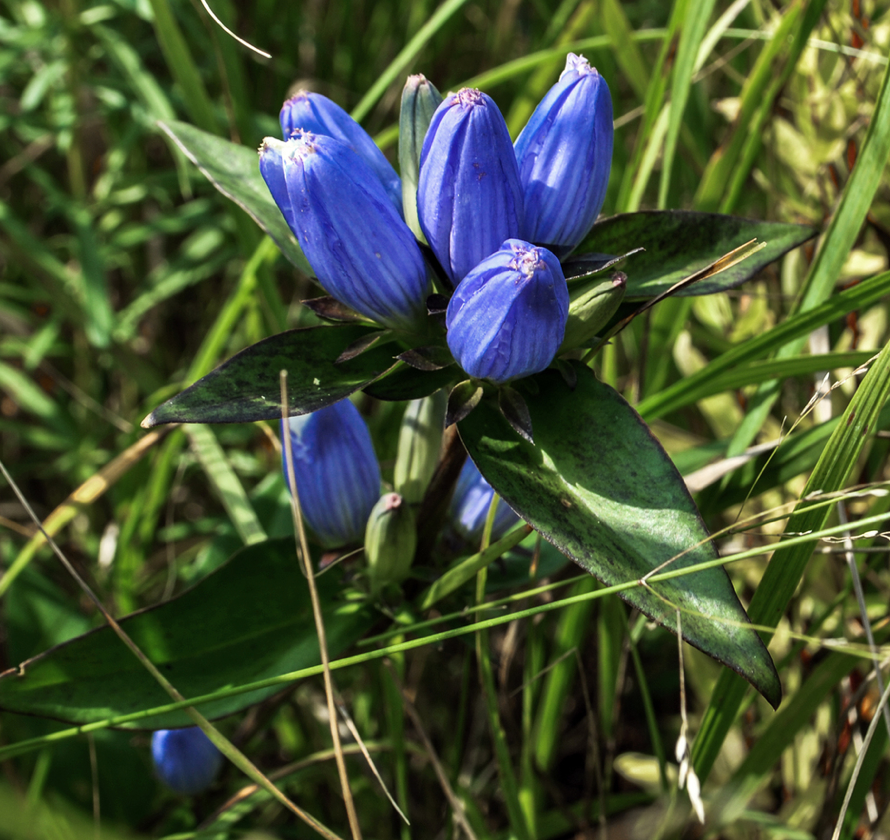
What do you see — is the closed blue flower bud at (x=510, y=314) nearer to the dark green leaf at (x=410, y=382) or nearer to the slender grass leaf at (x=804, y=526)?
the dark green leaf at (x=410, y=382)

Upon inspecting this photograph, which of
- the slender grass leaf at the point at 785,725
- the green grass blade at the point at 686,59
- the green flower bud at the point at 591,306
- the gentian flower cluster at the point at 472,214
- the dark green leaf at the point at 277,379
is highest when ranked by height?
the green grass blade at the point at 686,59

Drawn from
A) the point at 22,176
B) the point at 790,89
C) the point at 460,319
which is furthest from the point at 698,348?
the point at 22,176

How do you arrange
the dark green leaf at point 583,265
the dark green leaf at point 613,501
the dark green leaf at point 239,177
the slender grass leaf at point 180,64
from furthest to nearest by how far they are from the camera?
the slender grass leaf at point 180,64, the dark green leaf at point 239,177, the dark green leaf at point 583,265, the dark green leaf at point 613,501

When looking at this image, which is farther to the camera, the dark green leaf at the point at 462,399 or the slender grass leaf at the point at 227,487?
the slender grass leaf at the point at 227,487

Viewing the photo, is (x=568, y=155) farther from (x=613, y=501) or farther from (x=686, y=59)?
(x=686, y=59)

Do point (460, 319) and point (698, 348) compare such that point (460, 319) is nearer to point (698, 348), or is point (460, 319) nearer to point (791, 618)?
point (791, 618)

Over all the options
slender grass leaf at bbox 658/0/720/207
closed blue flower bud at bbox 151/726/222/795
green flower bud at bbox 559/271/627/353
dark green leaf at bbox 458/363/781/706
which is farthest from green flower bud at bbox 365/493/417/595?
slender grass leaf at bbox 658/0/720/207

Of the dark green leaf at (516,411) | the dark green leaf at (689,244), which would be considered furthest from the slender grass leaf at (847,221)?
the dark green leaf at (516,411)
